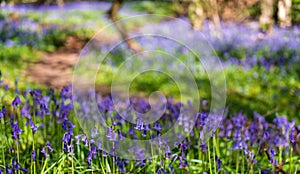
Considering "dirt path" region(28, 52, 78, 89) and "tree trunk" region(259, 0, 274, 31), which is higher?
"tree trunk" region(259, 0, 274, 31)

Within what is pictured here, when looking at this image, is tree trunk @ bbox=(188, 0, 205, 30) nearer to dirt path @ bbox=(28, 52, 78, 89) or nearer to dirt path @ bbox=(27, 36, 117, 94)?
dirt path @ bbox=(27, 36, 117, 94)

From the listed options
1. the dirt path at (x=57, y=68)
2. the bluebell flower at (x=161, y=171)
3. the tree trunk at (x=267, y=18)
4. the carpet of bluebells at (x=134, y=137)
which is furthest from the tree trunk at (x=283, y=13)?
the bluebell flower at (x=161, y=171)

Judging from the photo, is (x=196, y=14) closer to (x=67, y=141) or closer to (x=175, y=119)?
(x=175, y=119)

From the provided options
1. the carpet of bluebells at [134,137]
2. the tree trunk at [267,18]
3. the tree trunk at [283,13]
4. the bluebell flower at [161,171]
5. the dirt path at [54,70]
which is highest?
the tree trunk at [283,13]

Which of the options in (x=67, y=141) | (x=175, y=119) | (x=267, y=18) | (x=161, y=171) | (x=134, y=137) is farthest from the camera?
(x=267, y=18)

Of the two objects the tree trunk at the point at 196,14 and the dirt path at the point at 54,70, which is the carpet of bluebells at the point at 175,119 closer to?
the dirt path at the point at 54,70

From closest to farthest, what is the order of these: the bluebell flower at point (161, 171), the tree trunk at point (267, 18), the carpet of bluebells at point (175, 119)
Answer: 1. the bluebell flower at point (161, 171)
2. the carpet of bluebells at point (175, 119)
3. the tree trunk at point (267, 18)

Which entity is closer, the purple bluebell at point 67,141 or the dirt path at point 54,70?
the purple bluebell at point 67,141

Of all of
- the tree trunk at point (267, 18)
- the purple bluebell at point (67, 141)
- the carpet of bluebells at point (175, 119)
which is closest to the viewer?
the purple bluebell at point (67, 141)

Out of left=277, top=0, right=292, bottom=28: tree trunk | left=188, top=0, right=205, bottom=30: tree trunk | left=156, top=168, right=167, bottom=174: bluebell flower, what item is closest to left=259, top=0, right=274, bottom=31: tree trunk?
left=277, top=0, right=292, bottom=28: tree trunk

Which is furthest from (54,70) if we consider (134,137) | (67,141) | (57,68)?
(67,141)
